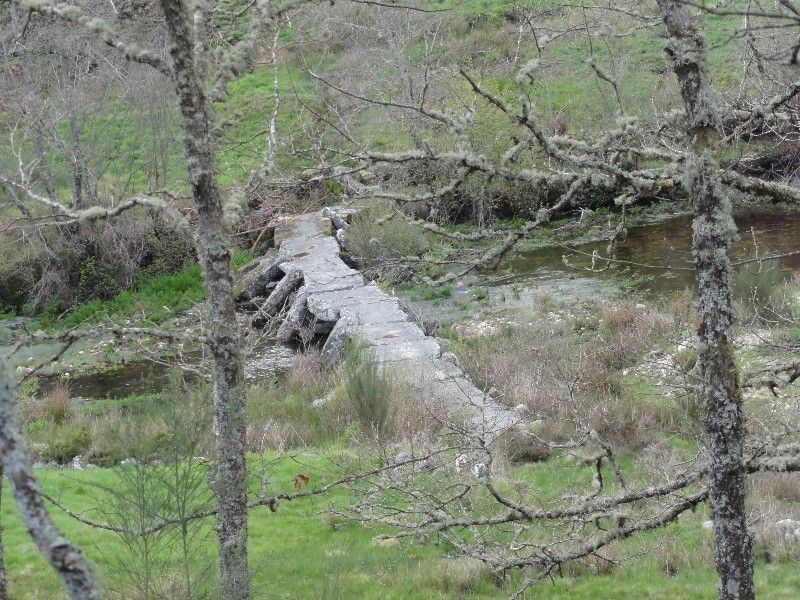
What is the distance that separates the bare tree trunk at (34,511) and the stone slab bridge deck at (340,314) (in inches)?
246

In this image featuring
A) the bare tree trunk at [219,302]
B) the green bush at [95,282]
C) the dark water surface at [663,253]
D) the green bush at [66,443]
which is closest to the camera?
the bare tree trunk at [219,302]

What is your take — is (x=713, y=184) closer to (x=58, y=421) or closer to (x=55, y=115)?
(x=58, y=421)

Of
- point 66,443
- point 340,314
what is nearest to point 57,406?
point 66,443

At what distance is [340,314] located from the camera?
16656mm

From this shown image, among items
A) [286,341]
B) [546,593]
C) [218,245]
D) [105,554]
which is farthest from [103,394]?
[218,245]

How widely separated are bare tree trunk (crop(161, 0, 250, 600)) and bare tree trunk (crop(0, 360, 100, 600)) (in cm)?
268

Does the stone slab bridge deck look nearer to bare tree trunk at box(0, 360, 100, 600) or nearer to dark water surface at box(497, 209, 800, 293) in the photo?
dark water surface at box(497, 209, 800, 293)

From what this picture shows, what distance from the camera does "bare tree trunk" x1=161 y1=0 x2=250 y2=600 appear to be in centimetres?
418

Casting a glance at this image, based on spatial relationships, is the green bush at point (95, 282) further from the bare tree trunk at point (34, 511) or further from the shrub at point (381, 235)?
the bare tree trunk at point (34, 511)

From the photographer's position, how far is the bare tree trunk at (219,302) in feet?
13.7

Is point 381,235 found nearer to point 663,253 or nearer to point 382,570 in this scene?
point 663,253

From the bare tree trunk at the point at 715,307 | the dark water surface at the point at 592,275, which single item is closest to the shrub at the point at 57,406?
the dark water surface at the point at 592,275

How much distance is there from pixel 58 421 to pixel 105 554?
616 centimetres

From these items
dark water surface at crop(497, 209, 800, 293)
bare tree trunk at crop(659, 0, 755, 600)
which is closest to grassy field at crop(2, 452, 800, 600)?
bare tree trunk at crop(659, 0, 755, 600)
